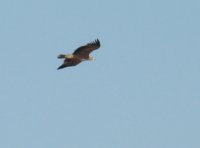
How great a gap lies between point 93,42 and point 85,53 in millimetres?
1483

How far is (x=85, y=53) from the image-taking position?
237 ft

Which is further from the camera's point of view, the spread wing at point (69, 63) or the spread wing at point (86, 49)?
the spread wing at point (69, 63)

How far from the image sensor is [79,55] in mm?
72438

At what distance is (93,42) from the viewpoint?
71125 millimetres

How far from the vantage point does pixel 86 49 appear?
7175 centimetres

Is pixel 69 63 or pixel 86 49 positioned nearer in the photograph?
pixel 86 49

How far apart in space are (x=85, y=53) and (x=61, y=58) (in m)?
1.93

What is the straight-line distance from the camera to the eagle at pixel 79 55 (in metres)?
71.2

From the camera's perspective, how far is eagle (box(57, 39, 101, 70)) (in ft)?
234

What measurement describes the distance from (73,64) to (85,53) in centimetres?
118

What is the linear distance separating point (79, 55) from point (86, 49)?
3.03 ft

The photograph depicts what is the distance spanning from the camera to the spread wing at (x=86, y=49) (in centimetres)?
7106

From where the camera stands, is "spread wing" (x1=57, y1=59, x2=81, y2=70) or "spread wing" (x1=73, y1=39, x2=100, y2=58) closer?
"spread wing" (x1=73, y1=39, x2=100, y2=58)

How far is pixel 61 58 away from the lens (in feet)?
234
